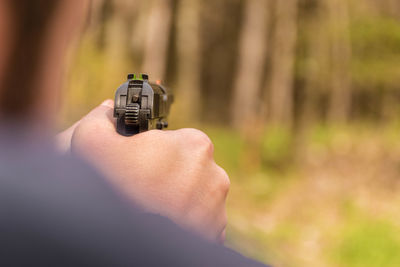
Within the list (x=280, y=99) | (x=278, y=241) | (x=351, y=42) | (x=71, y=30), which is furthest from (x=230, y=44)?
(x=71, y=30)

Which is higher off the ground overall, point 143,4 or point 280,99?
point 143,4

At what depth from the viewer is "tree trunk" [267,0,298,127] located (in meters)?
12.8

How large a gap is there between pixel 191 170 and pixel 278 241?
17.4 ft

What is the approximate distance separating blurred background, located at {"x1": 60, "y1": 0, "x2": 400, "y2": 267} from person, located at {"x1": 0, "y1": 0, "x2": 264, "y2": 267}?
3.55 ft

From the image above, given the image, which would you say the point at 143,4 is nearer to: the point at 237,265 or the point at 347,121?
the point at 347,121

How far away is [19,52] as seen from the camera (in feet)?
2.87

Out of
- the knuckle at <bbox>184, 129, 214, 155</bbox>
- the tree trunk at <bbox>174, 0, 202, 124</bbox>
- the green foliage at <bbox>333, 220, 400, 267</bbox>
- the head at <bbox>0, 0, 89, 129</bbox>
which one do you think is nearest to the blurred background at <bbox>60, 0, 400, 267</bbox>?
the green foliage at <bbox>333, 220, 400, 267</bbox>

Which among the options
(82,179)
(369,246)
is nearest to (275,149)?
(369,246)

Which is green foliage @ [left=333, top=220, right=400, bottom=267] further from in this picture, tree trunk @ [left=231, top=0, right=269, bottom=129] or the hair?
tree trunk @ [left=231, top=0, right=269, bottom=129]

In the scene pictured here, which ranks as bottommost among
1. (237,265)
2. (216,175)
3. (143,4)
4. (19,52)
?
(237,265)

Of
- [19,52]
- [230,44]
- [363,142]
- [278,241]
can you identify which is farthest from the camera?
[230,44]

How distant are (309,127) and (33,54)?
34.3 feet

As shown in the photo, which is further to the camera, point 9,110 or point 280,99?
point 280,99

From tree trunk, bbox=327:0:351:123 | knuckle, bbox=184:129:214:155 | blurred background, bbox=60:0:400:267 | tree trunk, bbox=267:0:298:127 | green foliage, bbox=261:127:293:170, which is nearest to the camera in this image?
knuckle, bbox=184:129:214:155
